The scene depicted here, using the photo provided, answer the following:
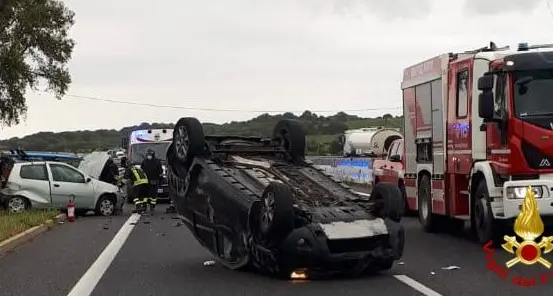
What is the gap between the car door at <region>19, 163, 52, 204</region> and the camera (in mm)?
20609

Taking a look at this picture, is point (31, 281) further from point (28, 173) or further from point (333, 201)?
point (28, 173)

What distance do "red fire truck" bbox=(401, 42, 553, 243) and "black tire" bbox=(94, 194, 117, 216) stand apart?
945 cm

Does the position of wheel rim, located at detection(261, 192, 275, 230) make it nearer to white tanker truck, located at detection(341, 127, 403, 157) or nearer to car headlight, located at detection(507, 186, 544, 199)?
car headlight, located at detection(507, 186, 544, 199)

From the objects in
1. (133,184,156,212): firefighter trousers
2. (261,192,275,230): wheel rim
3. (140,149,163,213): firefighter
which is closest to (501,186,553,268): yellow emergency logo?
(261,192,275,230): wheel rim

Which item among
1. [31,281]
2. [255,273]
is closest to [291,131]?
[255,273]

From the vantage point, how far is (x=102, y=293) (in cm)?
899

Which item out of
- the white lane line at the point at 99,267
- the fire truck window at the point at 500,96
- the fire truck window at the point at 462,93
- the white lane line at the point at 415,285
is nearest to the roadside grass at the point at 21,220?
the white lane line at the point at 99,267

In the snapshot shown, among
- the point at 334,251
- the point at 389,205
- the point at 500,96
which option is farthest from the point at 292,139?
the point at 500,96

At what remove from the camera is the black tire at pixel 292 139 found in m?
11.7

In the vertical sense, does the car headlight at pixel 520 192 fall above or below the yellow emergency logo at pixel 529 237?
above

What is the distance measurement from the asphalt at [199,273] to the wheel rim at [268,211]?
2.48 feet

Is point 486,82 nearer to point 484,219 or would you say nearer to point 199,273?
point 484,219

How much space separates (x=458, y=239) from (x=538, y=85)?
3698mm

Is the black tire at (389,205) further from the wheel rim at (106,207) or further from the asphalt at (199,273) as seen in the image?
the wheel rim at (106,207)
